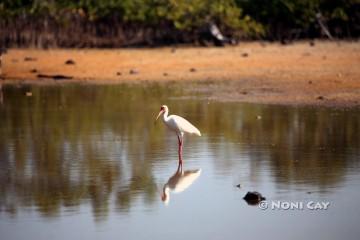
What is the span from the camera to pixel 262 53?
30109 mm

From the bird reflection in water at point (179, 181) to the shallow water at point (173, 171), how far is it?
0.21ft

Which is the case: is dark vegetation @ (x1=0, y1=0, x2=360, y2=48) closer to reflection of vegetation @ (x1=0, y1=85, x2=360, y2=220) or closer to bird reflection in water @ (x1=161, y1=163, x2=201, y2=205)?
reflection of vegetation @ (x1=0, y1=85, x2=360, y2=220)

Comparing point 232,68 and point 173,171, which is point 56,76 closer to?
point 232,68

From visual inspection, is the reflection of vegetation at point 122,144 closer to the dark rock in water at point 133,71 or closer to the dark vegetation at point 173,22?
the dark rock in water at point 133,71

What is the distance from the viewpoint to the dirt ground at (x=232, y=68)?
68.9ft

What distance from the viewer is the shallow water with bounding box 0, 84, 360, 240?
9.91 metres

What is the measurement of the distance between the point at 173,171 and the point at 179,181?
666 millimetres

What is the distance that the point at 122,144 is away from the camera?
14992 millimetres

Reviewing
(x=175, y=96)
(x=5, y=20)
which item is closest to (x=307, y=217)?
(x=175, y=96)

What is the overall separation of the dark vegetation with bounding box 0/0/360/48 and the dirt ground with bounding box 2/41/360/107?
1.32 meters

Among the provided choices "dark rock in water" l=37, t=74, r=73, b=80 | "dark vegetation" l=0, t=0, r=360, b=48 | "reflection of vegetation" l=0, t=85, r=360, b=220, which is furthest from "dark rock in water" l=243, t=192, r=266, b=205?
"dark vegetation" l=0, t=0, r=360, b=48
